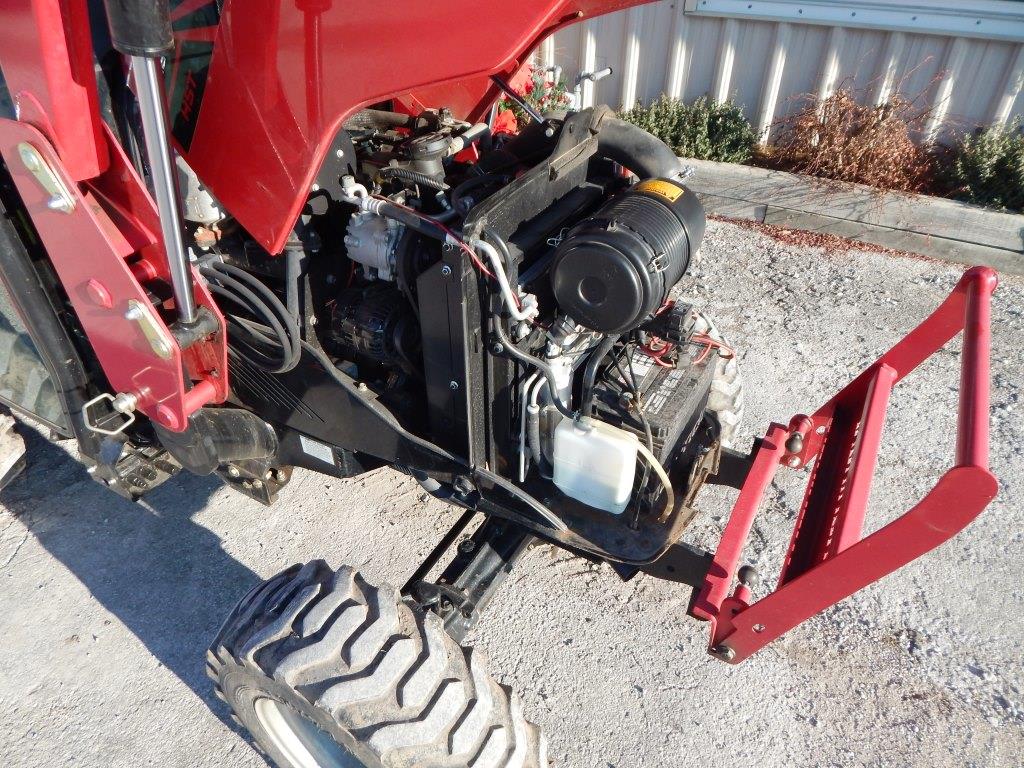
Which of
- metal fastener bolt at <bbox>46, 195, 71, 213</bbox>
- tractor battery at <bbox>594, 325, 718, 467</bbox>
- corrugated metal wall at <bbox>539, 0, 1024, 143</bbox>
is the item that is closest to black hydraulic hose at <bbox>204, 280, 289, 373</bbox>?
metal fastener bolt at <bbox>46, 195, 71, 213</bbox>

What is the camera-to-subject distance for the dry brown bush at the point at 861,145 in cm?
511

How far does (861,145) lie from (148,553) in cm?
490

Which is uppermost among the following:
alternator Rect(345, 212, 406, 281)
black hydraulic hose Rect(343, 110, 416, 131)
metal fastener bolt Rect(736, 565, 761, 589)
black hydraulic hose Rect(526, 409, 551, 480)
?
black hydraulic hose Rect(343, 110, 416, 131)

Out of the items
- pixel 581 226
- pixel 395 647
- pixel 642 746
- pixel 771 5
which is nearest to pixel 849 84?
pixel 771 5

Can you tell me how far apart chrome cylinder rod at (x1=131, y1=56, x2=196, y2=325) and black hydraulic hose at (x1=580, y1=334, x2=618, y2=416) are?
98cm

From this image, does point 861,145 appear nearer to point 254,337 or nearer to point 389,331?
point 389,331

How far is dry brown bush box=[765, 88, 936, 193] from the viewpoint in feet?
16.8

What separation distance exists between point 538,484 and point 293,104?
3.89 feet

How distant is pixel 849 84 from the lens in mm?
5473

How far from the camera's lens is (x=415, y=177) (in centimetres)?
202

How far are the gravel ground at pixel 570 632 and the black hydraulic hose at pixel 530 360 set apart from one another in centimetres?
104

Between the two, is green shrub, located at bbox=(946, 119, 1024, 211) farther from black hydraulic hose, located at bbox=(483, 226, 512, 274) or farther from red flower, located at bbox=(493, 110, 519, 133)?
black hydraulic hose, located at bbox=(483, 226, 512, 274)

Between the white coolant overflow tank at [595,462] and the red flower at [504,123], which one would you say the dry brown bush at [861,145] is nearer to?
the red flower at [504,123]

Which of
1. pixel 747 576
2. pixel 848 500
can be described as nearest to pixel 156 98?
pixel 747 576
